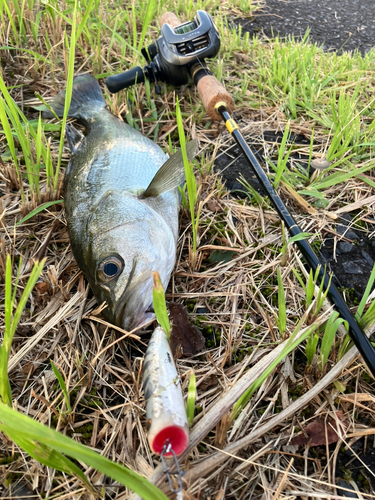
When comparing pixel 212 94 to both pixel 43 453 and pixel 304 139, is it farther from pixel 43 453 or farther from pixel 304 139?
pixel 43 453

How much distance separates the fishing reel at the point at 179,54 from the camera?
2.91 m

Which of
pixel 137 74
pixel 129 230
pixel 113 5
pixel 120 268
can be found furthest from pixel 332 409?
pixel 113 5

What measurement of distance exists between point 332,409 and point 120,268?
1141 millimetres

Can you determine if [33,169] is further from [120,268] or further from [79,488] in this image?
[79,488]

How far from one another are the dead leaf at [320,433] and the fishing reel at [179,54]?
2.57m

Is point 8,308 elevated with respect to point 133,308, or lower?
elevated

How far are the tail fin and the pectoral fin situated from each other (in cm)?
100

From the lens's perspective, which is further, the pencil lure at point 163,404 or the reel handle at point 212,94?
the reel handle at point 212,94

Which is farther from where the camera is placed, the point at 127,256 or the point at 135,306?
the point at 127,256

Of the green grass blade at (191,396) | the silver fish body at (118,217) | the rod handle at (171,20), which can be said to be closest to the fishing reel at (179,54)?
the rod handle at (171,20)

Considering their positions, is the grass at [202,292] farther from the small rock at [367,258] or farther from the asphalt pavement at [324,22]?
the asphalt pavement at [324,22]

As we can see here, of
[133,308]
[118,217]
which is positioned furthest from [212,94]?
[133,308]

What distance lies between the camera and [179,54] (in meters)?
2.96

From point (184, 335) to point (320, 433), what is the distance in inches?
28.3
